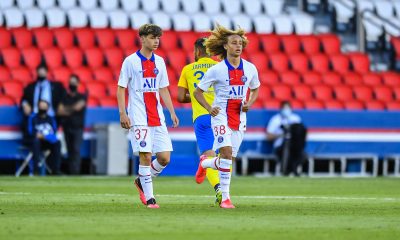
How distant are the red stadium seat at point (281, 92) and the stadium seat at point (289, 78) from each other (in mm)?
401

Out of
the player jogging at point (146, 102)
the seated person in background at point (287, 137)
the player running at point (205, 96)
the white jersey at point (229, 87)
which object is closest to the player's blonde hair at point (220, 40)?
the white jersey at point (229, 87)

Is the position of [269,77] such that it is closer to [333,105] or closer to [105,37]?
[333,105]

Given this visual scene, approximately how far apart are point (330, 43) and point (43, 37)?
7106 mm

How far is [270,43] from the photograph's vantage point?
27234mm

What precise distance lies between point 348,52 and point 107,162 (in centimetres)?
832

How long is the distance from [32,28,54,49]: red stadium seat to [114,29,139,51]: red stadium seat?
1.53 meters

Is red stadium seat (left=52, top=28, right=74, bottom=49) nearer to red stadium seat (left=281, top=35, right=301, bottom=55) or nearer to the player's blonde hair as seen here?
red stadium seat (left=281, top=35, right=301, bottom=55)

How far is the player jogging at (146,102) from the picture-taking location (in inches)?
496

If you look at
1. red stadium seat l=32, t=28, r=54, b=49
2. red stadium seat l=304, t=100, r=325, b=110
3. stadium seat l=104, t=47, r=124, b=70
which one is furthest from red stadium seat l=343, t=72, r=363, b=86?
red stadium seat l=32, t=28, r=54, b=49

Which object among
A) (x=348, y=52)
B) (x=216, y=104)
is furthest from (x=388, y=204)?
(x=348, y=52)

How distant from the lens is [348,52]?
94.5 feet

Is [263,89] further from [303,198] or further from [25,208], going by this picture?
[25,208]

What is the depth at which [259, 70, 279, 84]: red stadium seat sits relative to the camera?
26.1m

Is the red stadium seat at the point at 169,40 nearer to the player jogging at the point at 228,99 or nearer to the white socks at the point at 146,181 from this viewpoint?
the player jogging at the point at 228,99
